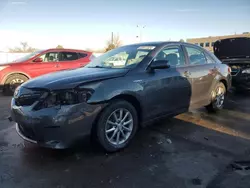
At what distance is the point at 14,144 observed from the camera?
11.5 ft

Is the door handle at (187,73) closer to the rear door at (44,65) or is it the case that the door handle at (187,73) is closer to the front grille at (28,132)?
the front grille at (28,132)

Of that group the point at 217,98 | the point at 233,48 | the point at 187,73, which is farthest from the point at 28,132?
the point at 233,48

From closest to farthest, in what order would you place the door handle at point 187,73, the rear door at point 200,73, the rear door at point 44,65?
1. the door handle at point 187,73
2. the rear door at point 200,73
3. the rear door at point 44,65

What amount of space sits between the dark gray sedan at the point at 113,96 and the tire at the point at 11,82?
452cm

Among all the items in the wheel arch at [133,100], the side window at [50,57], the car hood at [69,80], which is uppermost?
the side window at [50,57]

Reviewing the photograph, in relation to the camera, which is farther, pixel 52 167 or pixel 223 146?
pixel 223 146

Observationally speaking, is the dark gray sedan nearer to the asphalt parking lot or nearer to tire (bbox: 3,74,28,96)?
the asphalt parking lot

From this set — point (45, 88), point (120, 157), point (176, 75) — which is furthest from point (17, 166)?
point (176, 75)

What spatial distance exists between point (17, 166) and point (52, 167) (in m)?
0.45

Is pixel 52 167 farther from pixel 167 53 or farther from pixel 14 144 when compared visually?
pixel 167 53

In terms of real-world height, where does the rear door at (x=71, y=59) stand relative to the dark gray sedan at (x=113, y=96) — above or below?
above

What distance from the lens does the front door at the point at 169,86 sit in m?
3.54

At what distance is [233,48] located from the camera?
7898mm

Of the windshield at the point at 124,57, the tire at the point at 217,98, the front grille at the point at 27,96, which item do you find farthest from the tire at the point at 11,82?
the tire at the point at 217,98
